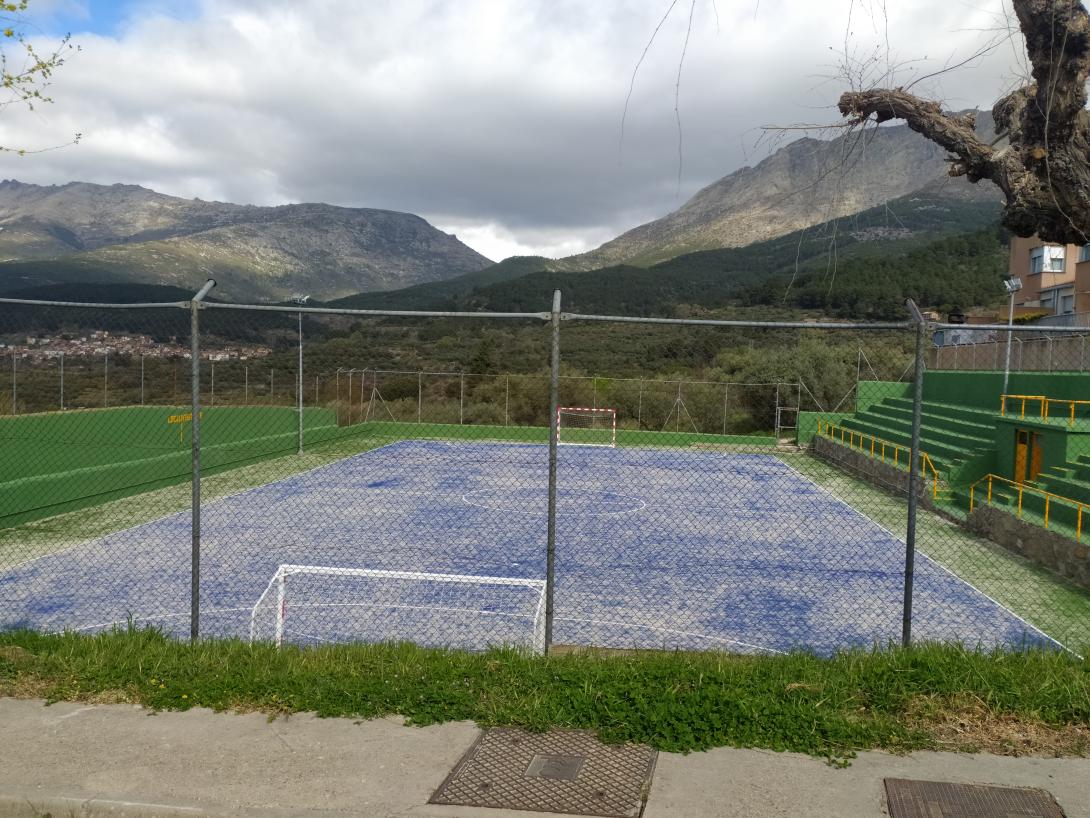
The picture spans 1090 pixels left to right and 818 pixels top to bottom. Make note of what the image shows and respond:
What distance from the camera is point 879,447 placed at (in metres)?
24.4

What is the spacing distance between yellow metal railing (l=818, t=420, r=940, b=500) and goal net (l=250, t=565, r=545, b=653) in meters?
9.03

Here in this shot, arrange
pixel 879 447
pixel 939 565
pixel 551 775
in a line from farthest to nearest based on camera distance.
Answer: pixel 879 447
pixel 939 565
pixel 551 775

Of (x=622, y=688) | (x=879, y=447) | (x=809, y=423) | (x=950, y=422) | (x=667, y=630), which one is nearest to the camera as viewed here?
(x=622, y=688)

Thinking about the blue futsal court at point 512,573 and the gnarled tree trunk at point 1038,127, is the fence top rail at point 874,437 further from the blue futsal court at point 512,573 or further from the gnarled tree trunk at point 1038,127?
the gnarled tree trunk at point 1038,127

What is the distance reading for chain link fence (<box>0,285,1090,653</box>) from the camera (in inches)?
352

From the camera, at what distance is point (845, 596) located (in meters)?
10.7

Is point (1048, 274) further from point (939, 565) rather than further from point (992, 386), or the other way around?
point (939, 565)

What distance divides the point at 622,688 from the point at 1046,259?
4231 centimetres

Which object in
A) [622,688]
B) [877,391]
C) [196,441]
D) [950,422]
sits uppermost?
[196,441]

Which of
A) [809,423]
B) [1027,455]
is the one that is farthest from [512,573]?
[809,423]

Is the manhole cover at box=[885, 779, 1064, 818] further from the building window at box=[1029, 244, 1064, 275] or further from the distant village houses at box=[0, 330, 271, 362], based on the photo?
the building window at box=[1029, 244, 1064, 275]

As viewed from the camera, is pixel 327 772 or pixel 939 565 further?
pixel 939 565

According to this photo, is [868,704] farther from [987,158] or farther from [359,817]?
[987,158]

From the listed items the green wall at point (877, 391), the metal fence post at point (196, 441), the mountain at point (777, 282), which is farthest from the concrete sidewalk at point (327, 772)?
the mountain at point (777, 282)
